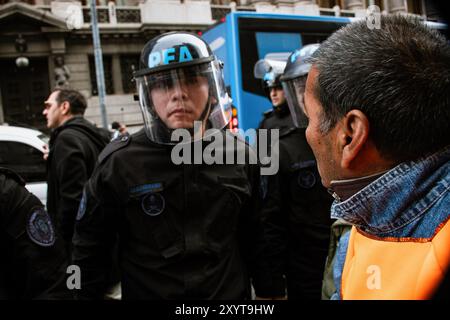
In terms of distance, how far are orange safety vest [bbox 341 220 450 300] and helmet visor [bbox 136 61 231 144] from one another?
112cm

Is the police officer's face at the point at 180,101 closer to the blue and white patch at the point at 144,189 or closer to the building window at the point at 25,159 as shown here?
the blue and white patch at the point at 144,189

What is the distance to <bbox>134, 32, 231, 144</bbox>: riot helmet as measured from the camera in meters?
1.86

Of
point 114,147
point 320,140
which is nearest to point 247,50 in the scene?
point 114,147

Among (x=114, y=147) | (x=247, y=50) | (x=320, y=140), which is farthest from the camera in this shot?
Result: (x=247, y=50)

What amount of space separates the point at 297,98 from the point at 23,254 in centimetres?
167

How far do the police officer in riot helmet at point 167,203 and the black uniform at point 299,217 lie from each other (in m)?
0.42

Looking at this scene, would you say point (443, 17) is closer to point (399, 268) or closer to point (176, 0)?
point (399, 268)

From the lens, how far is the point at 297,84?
97.4 inches

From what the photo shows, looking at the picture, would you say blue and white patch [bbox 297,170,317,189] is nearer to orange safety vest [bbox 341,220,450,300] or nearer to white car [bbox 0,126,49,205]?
orange safety vest [bbox 341,220,450,300]

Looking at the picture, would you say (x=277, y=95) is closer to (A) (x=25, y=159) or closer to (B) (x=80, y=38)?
(A) (x=25, y=159)

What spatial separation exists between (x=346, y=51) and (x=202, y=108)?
110cm

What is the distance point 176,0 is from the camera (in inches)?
696

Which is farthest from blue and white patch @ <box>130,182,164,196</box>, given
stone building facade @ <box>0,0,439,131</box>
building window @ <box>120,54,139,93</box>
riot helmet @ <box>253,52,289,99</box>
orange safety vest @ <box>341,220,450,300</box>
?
stone building facade @ <box>0,0,439,131</box>
